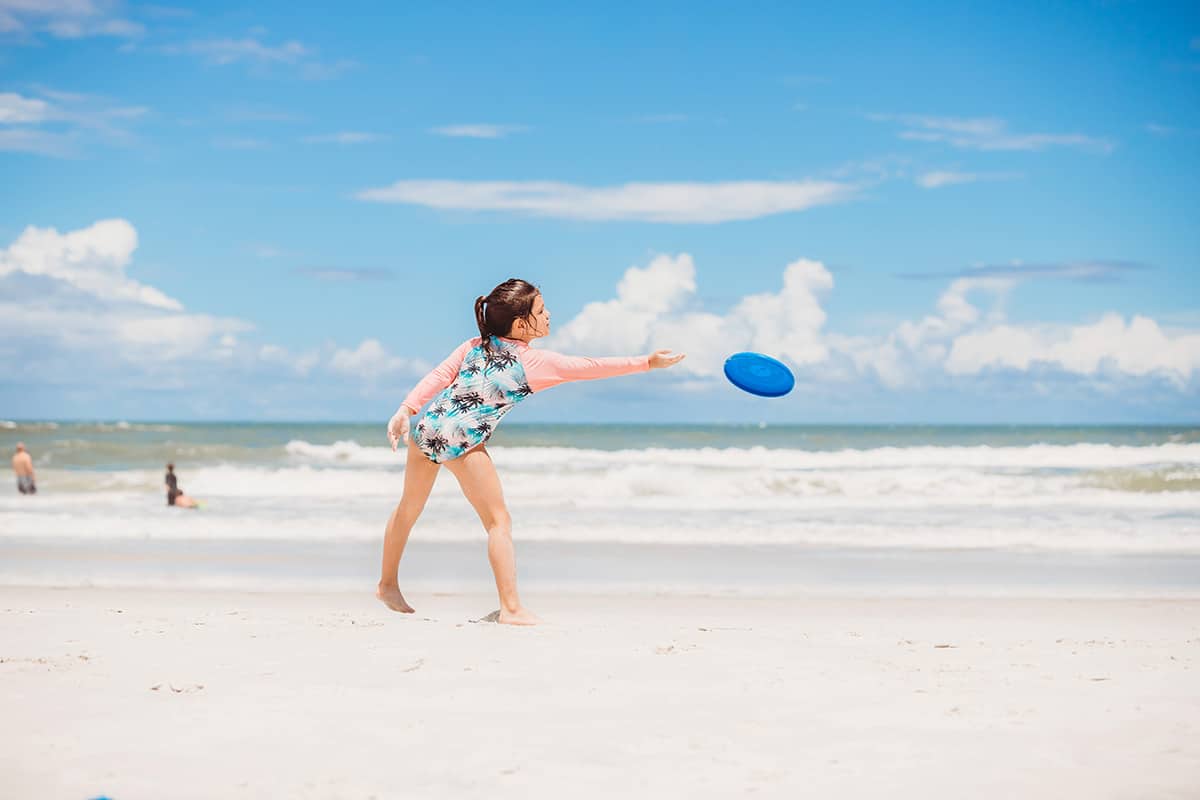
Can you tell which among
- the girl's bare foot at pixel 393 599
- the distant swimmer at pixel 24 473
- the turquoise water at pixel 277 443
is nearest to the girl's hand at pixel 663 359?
the girl's bare foot at pixel 393 599

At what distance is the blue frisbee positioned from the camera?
6449 mm

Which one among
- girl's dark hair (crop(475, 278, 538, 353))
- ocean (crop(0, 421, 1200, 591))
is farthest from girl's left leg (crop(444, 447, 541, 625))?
ocean (crop(0, 421, 1200, 591))

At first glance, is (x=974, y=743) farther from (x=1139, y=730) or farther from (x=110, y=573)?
(x=110, y=573)

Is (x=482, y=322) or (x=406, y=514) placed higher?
(x=482, y=322)

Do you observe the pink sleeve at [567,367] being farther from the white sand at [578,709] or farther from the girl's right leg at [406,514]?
the white sand at [578,709]

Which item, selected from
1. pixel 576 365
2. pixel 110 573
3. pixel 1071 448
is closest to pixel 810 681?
pixel 576 365

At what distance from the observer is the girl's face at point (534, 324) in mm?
6219

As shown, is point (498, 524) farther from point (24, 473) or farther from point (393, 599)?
point (24, 473)

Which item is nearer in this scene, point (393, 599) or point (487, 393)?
point (487, 393)

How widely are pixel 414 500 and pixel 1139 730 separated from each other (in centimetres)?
392

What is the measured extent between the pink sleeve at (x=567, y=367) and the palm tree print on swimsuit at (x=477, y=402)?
6cm

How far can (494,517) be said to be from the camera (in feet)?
20.8

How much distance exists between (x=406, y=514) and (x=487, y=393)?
3.09ft

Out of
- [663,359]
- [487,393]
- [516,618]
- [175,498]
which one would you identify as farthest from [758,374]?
[175,498]
